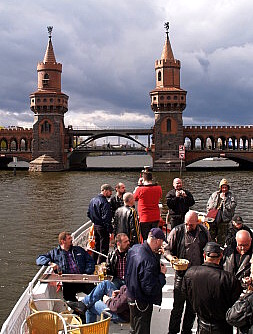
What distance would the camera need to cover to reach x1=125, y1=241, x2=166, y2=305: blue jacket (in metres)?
4.63

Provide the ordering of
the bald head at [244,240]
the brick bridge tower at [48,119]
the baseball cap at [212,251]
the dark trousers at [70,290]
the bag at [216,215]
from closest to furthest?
the baseball cap at [212,251] < the bald head at [244,240] < the dark trousers at [70,290] < the bag at [216,215] < the brick bridge tower at [48,119]

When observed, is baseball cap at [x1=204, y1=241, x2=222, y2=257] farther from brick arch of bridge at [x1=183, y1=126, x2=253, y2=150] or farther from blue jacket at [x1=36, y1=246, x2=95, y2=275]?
brick arch of bridge at [x1=183, y1=126, x2=253, y2=150]

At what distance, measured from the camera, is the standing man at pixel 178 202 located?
26.6 ft

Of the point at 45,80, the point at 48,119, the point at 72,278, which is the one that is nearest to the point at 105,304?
the point at 72,278

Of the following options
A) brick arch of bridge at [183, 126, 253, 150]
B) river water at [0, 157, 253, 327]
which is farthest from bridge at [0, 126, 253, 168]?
river water at [0, 157, 253, 327]

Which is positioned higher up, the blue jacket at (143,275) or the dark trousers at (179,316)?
the blue jacket at (143,275)

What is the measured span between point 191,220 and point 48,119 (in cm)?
5598

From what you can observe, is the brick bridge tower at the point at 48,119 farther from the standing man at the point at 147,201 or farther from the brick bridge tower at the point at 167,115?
the standing man at the point at 147,201

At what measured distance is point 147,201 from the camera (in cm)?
797

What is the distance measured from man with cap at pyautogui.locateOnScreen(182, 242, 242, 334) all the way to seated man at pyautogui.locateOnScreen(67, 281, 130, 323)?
3.41 feet

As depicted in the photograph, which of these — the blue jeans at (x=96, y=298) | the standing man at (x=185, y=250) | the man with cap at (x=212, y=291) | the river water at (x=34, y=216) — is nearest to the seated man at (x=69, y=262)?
A: the blue jeans at (x=96, y=298)

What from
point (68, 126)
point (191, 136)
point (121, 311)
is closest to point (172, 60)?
point (191, 136)

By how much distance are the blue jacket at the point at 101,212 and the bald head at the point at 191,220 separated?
8.59 ft

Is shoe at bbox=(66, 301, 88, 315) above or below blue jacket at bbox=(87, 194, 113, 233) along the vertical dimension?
below
